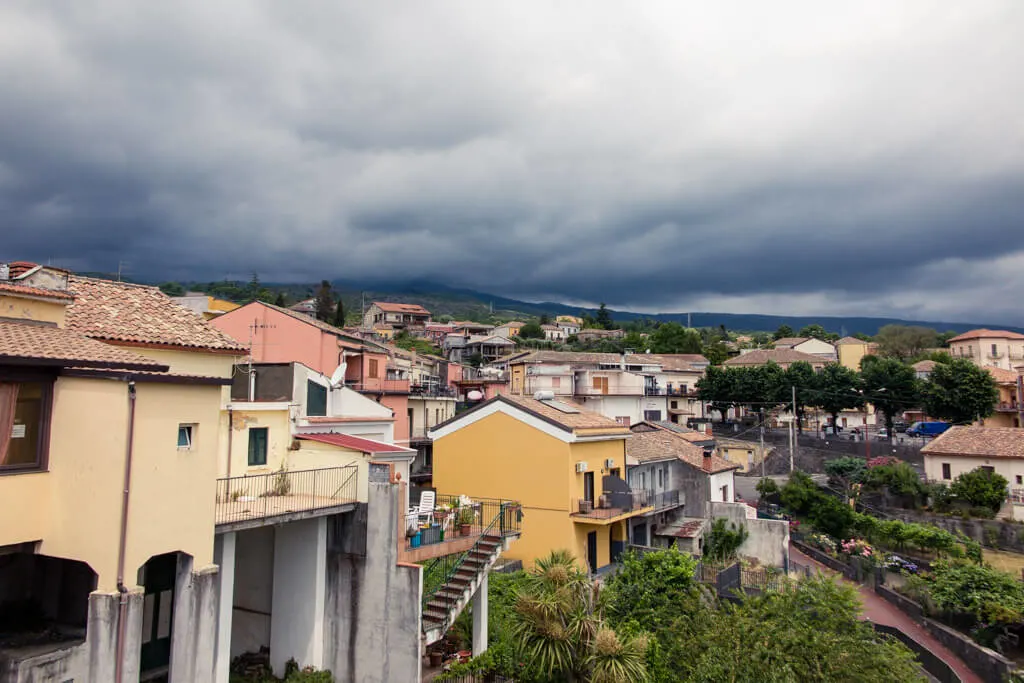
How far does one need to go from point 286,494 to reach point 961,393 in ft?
217

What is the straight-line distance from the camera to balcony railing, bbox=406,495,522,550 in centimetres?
2028

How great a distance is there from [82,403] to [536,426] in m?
19.6

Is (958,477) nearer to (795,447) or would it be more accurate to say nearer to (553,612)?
(795,447)

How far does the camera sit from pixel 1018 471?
145ft

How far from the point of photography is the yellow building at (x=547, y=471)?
28.5 metres

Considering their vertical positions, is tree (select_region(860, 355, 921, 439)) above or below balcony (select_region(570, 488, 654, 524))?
above

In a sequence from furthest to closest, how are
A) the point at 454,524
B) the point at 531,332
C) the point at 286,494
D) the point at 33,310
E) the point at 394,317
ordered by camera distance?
the point at 531,332 < the point at 394,317 < the point at 454,524 < the point at 286,494 < the point at 33,310

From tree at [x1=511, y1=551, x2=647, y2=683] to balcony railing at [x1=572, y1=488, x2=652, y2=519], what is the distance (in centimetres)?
970

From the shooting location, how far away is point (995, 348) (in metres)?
103

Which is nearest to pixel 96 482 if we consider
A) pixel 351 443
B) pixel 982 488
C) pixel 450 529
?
pixel 351 443

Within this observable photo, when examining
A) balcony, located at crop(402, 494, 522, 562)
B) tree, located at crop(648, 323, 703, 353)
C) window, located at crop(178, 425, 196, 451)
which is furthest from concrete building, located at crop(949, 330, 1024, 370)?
window, located at crop(178, 425, 196, 451)

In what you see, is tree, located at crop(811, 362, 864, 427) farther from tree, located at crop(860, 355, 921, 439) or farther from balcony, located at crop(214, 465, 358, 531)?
balcony, located at crop(214, 465, 358, 531)

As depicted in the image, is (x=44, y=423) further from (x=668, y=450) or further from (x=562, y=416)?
(x=668, y=450)

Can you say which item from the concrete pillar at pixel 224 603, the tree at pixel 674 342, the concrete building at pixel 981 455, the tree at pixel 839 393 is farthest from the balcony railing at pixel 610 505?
the tree at pixel 674 342
